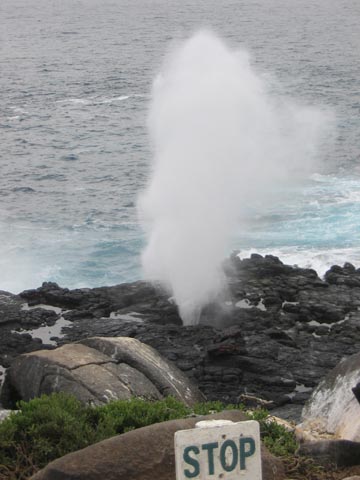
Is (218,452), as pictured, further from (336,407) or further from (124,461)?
(336,407)

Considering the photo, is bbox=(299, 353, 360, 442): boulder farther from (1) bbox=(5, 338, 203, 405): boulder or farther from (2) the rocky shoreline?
(2) the rocky shoreline

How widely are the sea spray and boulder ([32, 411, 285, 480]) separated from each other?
71.8ft

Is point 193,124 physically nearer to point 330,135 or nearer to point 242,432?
point 330,135

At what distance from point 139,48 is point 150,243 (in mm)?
64724

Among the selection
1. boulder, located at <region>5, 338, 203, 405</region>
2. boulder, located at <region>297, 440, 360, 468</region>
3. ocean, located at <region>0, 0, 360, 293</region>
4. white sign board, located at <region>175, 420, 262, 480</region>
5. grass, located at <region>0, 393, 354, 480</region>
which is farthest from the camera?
ocean, located at <region>0, 0, 360, 293</region>

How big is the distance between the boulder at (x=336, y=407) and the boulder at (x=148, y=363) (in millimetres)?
5285

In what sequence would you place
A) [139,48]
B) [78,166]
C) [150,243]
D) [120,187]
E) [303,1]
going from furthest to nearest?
[303,1], [139,48], [78,166], [120,187], [150,243]

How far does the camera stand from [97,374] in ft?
69.9

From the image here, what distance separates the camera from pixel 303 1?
500ft

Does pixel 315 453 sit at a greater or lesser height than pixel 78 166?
lesser

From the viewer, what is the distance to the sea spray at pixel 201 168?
38906 mm

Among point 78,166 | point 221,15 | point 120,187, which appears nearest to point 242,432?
point 120,187

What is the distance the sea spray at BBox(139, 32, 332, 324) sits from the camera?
128 feet

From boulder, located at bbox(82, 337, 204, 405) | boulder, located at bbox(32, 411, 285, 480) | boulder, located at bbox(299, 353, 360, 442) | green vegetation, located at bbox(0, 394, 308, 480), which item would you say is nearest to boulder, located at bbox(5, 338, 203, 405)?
boulder, located at bbox(82, 337, 204, 405)
